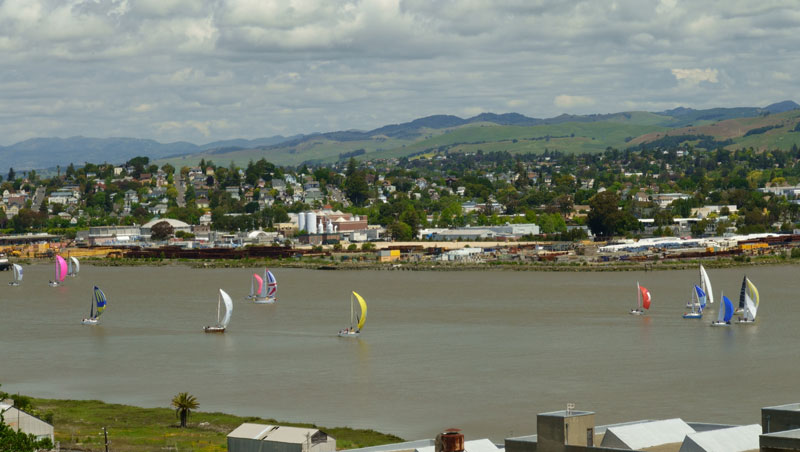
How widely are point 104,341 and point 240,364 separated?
7.31 meters

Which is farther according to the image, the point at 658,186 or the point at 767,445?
the point at 658,186

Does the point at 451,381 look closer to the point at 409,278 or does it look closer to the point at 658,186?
the point at 409,278

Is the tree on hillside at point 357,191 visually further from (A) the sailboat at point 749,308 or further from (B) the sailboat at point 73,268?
(A) the sailboat at point 749,308

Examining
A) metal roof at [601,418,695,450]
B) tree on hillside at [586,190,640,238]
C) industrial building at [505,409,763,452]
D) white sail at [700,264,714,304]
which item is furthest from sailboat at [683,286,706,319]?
tree on hillside at [586,190,640,238]

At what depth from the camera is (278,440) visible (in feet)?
50.1

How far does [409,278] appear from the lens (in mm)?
63656

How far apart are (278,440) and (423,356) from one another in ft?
53.2

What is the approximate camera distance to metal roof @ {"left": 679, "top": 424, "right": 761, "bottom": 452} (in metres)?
12.7

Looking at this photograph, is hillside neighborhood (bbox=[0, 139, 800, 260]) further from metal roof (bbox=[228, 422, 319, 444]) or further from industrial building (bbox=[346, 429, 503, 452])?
industrial building (bbox=[346, 429, 503, 452])

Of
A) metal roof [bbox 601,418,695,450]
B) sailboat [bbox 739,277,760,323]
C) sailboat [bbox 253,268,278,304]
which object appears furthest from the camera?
sailboat [bbox 253,268,278,304]

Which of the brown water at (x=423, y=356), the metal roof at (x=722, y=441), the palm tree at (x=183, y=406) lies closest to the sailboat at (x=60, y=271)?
the brown water at (x=423, y=356)

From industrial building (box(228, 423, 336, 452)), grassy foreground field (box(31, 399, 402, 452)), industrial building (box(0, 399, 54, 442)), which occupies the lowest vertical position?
grassy foreground field (box(31, 399, 402, 452))

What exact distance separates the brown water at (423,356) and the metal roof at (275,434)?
220 inches

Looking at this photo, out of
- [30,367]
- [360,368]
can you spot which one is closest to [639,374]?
[360,368]
